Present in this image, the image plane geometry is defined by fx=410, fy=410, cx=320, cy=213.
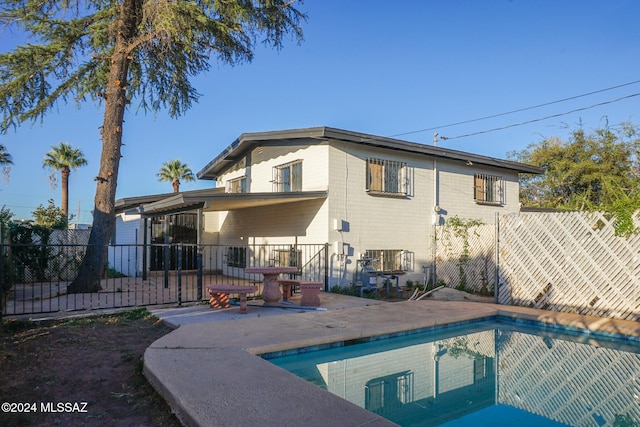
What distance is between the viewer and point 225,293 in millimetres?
8102

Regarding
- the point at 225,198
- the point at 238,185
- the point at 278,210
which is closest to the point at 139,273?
the point at 238,185

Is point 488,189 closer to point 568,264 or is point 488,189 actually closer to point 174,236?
point 568,264

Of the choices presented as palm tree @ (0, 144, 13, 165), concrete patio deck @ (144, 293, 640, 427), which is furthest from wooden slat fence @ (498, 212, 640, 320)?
palm tree @ (0, 144, 13, 165)

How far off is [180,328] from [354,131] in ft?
23.9

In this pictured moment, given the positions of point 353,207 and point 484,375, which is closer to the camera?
point 484,375

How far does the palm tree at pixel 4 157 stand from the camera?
62.9 ft

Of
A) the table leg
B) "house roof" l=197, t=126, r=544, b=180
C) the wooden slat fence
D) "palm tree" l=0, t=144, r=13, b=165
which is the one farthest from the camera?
"palm tree" l=0, t=144, r=13, b=165

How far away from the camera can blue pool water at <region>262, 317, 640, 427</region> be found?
4.19 metres

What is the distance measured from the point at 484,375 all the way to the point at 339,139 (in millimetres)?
7271

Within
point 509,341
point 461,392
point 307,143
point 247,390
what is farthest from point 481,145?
point 247,390

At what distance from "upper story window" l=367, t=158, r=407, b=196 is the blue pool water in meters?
5.86

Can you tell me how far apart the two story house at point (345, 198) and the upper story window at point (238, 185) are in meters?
0.04

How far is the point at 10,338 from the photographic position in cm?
596

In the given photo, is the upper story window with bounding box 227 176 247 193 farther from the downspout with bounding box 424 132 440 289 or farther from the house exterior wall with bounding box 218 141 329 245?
the downspout with bounding box 424 132 440 289
